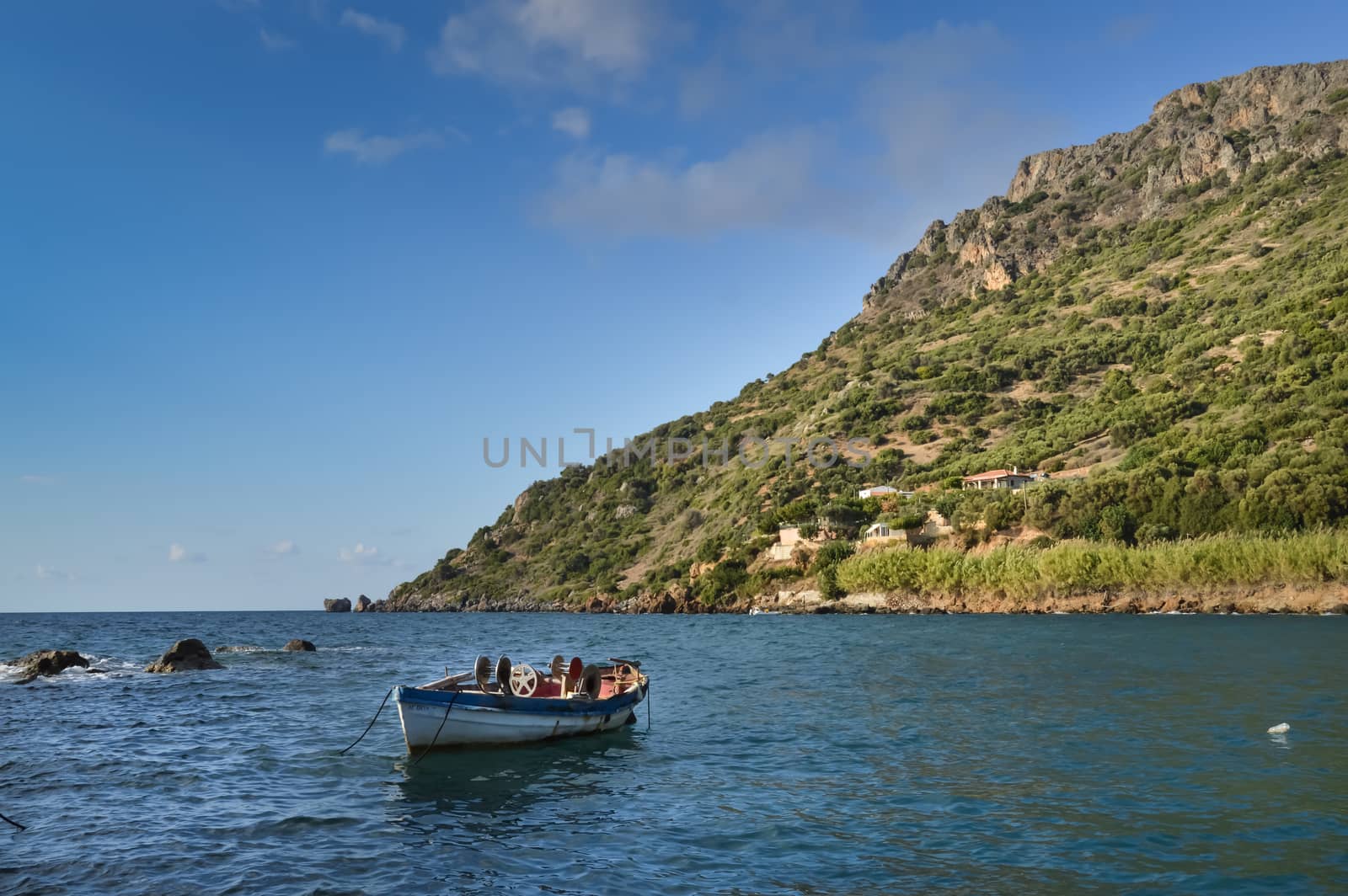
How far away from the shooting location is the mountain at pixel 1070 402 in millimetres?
74625

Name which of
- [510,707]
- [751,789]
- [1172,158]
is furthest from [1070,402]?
[751,789]

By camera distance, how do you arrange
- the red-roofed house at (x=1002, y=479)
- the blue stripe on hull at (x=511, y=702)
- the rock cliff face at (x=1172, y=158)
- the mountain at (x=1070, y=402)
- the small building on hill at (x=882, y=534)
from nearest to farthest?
the blue stripe on hull at (x=511, y=702) → the mountain at (x=1070, y=402) → the small building on hill at (x=882, y=534) → the red-roofed house at (x=1002, y=479) → the rock cliff face at (x=1172, y=158)

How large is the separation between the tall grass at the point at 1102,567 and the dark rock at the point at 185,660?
53.5m

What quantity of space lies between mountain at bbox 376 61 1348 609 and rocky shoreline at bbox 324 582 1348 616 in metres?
1.91

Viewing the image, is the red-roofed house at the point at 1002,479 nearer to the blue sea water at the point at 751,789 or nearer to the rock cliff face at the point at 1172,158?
the blue sea water at the point at 751,789

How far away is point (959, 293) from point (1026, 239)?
17.0m

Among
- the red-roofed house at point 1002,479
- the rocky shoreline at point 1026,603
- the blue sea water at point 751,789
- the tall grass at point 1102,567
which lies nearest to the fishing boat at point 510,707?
the blue sea water at point 751,789

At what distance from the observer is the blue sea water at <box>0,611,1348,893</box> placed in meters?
12.7

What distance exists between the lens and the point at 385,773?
20.0 m

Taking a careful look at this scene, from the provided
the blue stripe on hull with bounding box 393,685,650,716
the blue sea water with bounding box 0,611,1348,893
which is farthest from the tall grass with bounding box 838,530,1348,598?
the blue stripe on hull with bounding box 393,685,650,716

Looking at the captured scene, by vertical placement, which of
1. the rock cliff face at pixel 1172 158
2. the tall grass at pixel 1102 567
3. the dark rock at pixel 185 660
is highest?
the rock cliff face at pixel 1172 158

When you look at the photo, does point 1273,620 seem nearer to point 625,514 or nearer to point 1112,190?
point 625,514

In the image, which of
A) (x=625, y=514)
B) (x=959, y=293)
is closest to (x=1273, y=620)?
(x=625, y=514)

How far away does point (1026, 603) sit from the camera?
227ft
